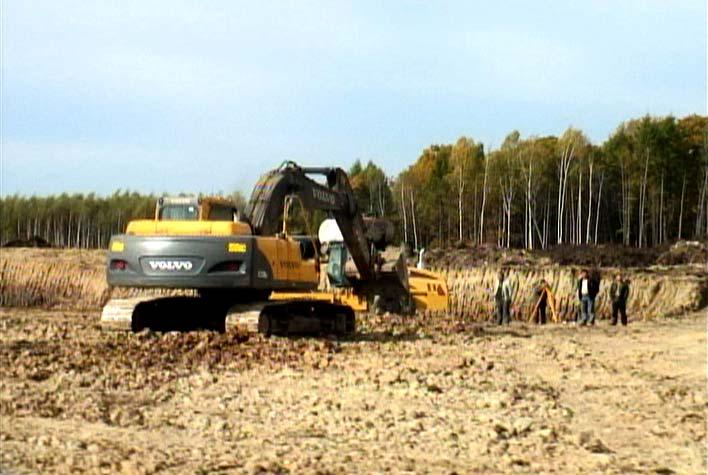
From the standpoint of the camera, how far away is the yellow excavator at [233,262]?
15500 millimetres

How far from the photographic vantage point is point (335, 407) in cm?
1014

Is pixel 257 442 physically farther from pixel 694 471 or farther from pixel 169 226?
pixel 169 226

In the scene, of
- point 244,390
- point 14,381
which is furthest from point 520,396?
point 14,381

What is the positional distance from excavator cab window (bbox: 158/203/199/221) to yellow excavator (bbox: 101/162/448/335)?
0.6 inches

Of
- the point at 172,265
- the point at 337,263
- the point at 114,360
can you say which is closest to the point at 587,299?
the point at 337,263

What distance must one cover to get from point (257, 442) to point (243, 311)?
25.2 feet

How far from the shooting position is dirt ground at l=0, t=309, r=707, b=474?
774 centimetres

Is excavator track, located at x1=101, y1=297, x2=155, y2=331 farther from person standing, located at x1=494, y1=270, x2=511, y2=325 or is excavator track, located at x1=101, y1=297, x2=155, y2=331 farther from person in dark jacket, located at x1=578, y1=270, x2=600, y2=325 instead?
person in dark jacket, located at x1=578, y1=270, x2=600, y2=325

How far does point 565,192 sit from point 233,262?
49.6 metres

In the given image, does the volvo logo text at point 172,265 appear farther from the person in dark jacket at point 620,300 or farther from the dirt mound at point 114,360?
the person in dark jacket at point 620,300

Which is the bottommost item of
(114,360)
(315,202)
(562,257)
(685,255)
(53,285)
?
(53,285)

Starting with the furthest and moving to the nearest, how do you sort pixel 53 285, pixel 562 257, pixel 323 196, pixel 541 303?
1. pixel 562 257
2. pixel 53 285
3. pixel 541 303
4. pixel 323 196

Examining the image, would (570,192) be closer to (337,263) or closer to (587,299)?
(587,299)

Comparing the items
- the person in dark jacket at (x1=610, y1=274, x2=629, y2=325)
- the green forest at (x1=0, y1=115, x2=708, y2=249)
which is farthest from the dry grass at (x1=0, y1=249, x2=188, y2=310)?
the green forest at (x1=0, y1=115, x2=708, y2=249)
